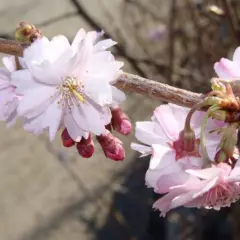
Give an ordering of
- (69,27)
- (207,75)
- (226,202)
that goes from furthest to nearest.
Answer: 1. (69,27)
2. (207,75)
3. (226,202)

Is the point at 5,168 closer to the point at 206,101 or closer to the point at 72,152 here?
the point at 72,152

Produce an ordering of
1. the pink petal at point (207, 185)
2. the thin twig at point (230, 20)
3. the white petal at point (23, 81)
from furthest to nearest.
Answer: the thin twig at point (230, 20) < the white petal at point (23, 81) < the pink petal at point (207, 185)

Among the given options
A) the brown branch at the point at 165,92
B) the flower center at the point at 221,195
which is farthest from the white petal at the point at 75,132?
the flower center at the point at 221,195

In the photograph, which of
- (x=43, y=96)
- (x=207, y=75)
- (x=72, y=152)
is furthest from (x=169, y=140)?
(x=72, y=152)

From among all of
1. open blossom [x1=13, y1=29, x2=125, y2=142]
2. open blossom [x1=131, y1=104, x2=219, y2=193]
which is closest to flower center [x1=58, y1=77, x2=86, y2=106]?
open blossom [x1=13, y1=29, x2=125, y2=142]

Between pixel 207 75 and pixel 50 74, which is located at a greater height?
pixel 50 74

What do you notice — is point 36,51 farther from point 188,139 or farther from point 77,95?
point 188,139

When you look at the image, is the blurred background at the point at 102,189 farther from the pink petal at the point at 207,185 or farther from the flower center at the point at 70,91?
the pink petal at the point at 207,185
